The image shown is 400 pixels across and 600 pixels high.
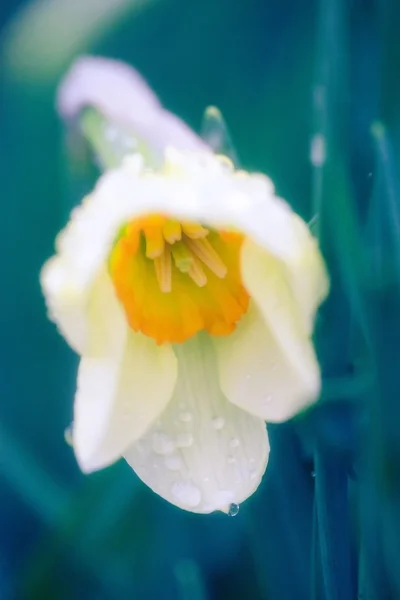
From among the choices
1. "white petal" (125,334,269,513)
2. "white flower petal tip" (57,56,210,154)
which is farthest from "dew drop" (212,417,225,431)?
"white flower petal tip" (57,56,210,154)

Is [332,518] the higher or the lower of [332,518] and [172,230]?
the lower

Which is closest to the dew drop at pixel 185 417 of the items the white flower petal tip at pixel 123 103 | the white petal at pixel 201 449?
the white petal at pixel 201 449

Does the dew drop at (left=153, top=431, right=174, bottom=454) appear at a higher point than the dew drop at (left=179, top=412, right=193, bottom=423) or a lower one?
lower

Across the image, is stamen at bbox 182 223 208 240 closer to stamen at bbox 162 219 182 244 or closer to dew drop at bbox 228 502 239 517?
stamen at bbox 162 219 182 244

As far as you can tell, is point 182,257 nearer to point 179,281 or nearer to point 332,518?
point 179,281

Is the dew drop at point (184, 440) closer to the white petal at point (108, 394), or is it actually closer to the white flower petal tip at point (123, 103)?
the white petal at point (108, 394)

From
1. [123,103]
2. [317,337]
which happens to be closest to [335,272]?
[317,337]

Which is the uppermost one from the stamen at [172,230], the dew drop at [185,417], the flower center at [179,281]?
the stamen at [172,230]
